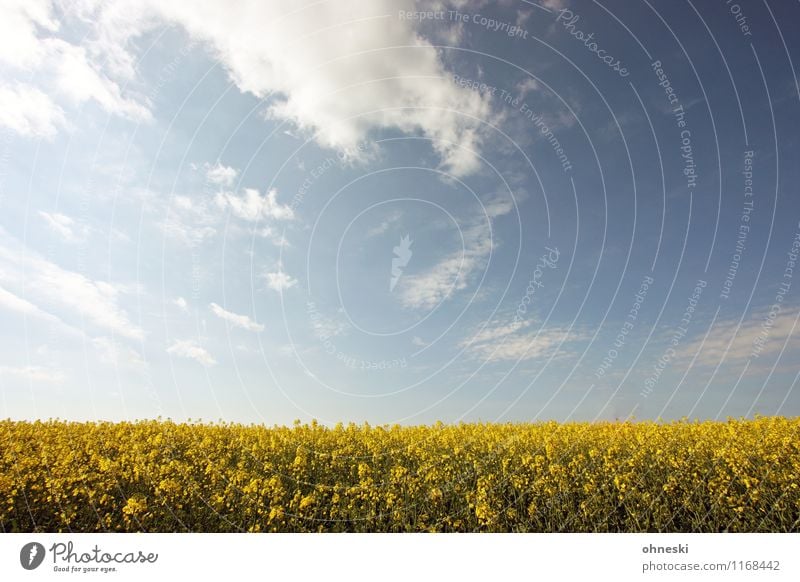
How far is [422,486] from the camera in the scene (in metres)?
7.84

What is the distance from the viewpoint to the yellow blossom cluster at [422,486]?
7.38m

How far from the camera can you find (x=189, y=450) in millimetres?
8859

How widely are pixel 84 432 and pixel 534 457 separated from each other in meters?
10.7

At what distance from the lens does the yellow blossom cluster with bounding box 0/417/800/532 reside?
7383mm
